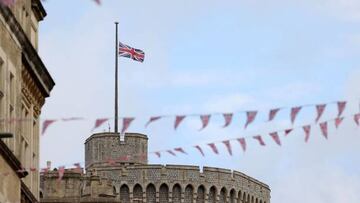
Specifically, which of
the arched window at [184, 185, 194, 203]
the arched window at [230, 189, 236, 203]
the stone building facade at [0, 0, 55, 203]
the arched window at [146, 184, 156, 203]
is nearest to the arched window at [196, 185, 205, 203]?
the arched window at [184, 185, 194, 203]

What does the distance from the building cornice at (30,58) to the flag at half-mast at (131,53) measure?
62.1 metres

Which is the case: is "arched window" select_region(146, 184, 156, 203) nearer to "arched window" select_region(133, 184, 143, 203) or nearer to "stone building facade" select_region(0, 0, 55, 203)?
"arched window" select_region(133, 184, 143, 203)

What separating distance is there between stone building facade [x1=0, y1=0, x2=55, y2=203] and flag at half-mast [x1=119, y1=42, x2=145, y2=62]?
61942 millimetres

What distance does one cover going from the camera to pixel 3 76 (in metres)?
37.6

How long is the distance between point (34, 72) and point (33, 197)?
2933 mm

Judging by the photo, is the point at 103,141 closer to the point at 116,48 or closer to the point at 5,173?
the point at 116,48

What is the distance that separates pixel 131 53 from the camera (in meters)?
107

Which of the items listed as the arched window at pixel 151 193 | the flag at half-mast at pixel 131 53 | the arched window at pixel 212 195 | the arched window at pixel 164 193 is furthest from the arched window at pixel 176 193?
the flag at half-mast at pixel 131 53

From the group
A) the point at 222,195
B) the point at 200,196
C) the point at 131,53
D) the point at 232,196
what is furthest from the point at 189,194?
the point at 131,53

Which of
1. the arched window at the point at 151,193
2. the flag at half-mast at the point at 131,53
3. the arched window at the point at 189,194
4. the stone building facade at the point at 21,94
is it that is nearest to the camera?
the stone building facade at the point at 21,94

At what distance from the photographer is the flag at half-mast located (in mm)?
106562

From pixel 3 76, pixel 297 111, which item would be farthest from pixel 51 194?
pixel 297 111

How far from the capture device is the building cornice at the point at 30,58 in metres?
37.9

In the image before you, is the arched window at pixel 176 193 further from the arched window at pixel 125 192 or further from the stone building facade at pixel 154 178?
the arched window at pixel 125 192
